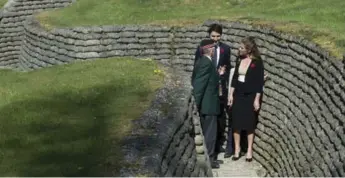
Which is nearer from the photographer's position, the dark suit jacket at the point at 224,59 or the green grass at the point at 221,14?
the dark suit jacket at the point at 224,59

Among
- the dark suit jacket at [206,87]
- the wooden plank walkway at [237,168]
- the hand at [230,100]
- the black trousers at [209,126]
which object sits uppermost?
the dark suit jacket at [206,87]

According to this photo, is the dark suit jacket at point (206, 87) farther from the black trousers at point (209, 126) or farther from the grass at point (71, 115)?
the grass at point (71, 115)

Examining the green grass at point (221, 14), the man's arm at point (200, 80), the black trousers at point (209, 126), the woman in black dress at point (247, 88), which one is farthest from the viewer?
the green grass at point (221, 14)

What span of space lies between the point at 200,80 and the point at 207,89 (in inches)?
9.0

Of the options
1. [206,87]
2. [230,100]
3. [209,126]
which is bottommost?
[209,126]

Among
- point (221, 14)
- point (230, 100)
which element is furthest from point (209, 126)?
point (221, 14)

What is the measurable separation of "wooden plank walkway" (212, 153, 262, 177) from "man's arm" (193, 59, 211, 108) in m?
1.52

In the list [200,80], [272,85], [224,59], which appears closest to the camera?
[200,80]

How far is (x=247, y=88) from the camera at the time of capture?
12977 millimetres

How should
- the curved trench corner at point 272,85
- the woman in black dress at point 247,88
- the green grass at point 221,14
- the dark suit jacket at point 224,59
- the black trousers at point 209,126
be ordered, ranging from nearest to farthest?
1. the curved trench corner at point 272,85
2. the woman in black dress at point 247,88
3. the black trousers at point 209,126
4. the dark suit jacket at point 224,59
5. the green grass at point 221,14

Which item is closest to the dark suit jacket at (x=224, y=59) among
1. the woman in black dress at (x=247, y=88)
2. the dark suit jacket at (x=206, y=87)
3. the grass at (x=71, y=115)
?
the woman in black dress at (x=247, y=88)

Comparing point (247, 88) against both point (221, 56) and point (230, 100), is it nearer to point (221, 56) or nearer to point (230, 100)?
point (230, 100)

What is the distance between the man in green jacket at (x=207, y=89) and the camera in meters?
12.6

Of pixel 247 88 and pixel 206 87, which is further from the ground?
pixel 206 87
